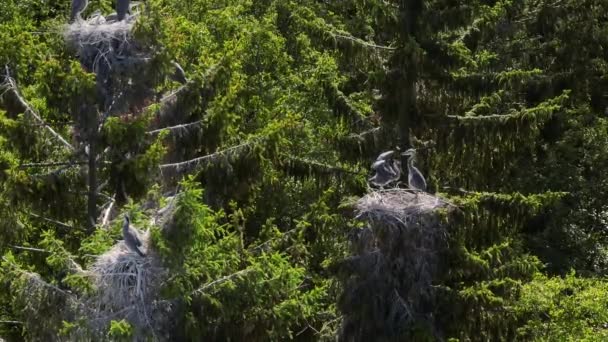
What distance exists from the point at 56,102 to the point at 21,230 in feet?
5.52

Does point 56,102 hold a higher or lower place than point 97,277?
higher

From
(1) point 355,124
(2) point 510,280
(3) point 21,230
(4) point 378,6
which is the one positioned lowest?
(2) point 510,280

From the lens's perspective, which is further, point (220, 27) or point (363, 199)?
point (220, 27)

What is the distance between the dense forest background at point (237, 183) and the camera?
1022 centimetres

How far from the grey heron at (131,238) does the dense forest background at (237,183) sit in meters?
0.14

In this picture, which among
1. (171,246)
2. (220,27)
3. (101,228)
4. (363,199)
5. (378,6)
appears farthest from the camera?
(220,27)

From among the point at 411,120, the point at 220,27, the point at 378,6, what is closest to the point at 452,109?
the point at 411,120

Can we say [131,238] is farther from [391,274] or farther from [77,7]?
[391,274]

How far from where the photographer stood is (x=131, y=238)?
31.4 feet

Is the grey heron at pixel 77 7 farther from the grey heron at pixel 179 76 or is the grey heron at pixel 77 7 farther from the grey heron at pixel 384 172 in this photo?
the grey heron at pixel 384 172

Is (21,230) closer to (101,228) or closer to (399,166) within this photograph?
(101,228)

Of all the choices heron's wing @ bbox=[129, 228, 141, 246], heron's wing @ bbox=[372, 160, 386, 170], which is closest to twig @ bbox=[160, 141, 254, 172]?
heron's wing @ bbox=[372, 160, 386, 170]

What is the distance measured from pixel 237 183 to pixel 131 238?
2573mm

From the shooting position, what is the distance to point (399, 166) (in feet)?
39.0
